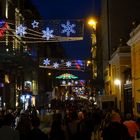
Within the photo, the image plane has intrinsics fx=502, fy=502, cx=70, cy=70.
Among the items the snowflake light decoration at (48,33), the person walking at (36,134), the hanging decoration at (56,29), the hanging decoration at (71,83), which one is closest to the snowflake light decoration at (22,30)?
the hanging decoration at (56,29)

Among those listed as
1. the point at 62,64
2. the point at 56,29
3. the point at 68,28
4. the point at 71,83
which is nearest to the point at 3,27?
the point at 56,29

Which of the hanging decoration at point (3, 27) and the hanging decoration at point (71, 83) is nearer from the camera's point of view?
the hanging decoration at point (3, 27)

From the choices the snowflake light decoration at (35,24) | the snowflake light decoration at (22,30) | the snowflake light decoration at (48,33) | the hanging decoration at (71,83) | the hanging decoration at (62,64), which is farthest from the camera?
the hanging decoration at (71,83)

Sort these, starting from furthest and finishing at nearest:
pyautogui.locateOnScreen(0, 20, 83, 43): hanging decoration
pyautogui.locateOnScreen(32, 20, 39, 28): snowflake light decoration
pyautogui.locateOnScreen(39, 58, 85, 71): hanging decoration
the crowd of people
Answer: pyautogui.locateOnScreen(39, 58, 85, 71): hanging decoration < pyautogui.locateOnScreen(32, 20, 39, 28): snowflake light decoration < pyautogui.locateOnScreen(0, 20, 83, 43): hanging decoration < the crowd of people

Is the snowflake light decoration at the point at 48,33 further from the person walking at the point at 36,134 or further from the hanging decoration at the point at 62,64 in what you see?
the hanging decoration at the point at 62,64

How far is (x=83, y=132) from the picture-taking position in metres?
15.0

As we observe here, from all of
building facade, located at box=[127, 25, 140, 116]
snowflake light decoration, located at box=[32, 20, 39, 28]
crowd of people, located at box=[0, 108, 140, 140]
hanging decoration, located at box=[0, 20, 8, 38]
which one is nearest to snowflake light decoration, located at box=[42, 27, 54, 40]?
snowflake light decoration, located at box=[32, 20, 39, 28]

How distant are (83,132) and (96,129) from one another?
11.8 m

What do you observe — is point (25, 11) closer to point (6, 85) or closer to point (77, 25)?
point (6, 85)

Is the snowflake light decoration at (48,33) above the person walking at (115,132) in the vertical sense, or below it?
above

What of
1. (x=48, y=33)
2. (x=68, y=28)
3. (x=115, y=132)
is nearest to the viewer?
(x=115, y=132)

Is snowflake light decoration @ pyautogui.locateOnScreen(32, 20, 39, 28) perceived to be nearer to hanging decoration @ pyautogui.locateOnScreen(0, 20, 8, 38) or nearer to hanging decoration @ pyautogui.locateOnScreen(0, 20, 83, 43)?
hanging decoration @ pyautogui.locateOnScreen(0, 20, 83, 43)

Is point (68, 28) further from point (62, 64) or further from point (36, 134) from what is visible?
point (62, 64)

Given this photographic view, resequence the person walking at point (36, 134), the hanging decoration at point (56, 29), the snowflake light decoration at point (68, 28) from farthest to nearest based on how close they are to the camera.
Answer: the hanging decoration at point (56, 29)
the snowflake light decoration at point (68, 28)
the person walking at point (36, 134)
